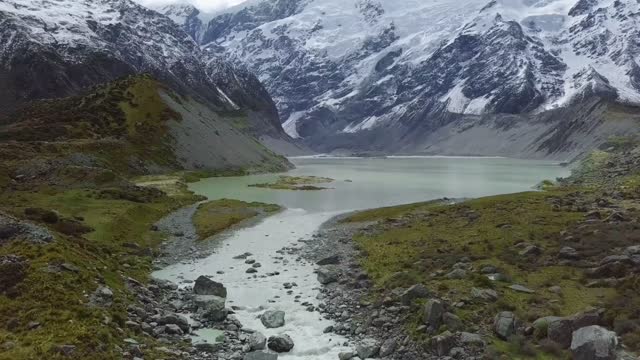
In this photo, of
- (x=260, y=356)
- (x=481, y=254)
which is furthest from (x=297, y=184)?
(x=260, y=356)

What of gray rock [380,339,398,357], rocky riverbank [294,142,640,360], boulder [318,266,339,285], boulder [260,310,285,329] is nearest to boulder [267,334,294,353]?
boulder [260,310,285,329]

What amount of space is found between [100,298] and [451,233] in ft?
106

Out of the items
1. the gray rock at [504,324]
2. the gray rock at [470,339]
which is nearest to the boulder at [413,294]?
the gray rock at [504,324]

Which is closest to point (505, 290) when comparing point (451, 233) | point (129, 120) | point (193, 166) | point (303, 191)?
point (451, 233)

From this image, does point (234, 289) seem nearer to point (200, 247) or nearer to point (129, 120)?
point (200, 247)

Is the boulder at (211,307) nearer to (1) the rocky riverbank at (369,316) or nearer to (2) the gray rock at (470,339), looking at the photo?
(1) the rocky riverbank at (369,316)

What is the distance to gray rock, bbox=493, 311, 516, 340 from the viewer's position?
89.4 feet

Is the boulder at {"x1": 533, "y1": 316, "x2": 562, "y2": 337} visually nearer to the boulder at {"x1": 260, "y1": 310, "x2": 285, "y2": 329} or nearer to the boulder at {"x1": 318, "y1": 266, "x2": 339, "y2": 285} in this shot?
the boulder at {"x1": 260, "y1": 310, "x2": 285, "y2": 329}

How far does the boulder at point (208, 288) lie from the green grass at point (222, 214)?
23.2 meters

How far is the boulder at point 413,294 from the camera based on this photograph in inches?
1278

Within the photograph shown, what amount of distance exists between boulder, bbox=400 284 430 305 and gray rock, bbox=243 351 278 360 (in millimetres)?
8330

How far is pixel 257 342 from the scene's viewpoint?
29.0 metres

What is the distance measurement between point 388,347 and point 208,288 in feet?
45.9

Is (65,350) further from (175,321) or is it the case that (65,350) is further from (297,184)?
(297,184)
